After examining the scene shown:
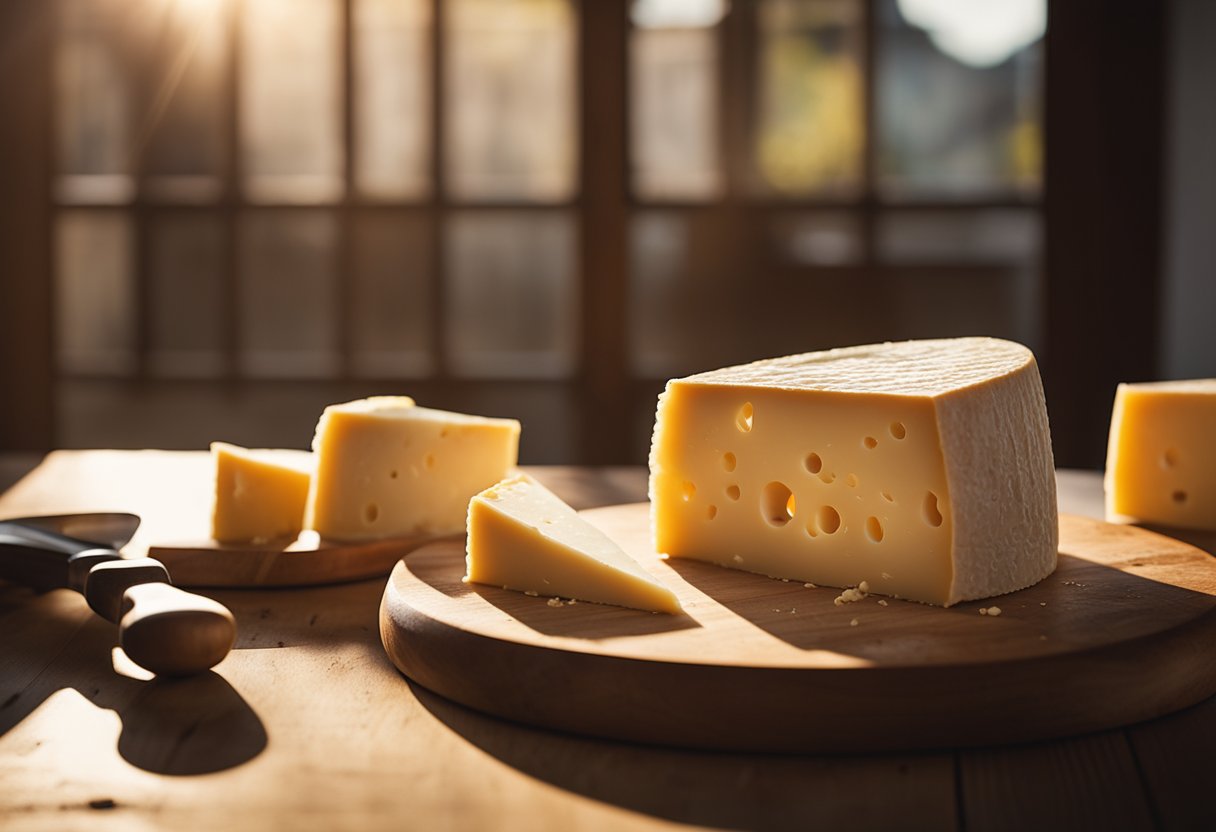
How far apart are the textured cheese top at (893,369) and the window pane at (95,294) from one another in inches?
112

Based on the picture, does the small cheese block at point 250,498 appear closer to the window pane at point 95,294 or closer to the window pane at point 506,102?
the window pane at point 506,102

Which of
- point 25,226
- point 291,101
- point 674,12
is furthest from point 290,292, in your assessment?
point 674,12

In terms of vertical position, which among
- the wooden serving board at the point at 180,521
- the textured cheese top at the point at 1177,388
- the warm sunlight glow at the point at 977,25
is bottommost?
the wooden serving board at the point at 180,521

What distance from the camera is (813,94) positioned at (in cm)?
356

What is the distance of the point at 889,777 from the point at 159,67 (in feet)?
11.4

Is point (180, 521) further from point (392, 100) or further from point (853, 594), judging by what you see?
point (392, 100)

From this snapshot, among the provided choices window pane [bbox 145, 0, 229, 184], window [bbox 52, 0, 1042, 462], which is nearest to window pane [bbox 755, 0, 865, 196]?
window [bbox 52, 0, 1042, 462]

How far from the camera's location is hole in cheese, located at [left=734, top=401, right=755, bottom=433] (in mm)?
1280

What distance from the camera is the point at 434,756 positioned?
83 centimetres

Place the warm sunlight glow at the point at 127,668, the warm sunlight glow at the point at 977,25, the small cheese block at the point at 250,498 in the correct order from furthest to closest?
1. the warm sunlight glow at the point at 977,25
2. the small cheese block at the point at 250,498
3. the warm sunlight glow at the point at 127,668

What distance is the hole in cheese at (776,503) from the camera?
1267 mm

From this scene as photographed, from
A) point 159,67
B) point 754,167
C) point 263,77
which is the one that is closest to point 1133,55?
point 754,167

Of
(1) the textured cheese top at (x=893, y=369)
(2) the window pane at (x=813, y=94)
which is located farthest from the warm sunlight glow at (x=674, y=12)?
(1) the textured cheese top at (x=893, y=369)

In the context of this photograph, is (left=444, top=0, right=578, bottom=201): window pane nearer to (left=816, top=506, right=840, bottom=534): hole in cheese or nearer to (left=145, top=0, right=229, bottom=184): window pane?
(left=145, top=0, right=229, bottom=184): window pane
